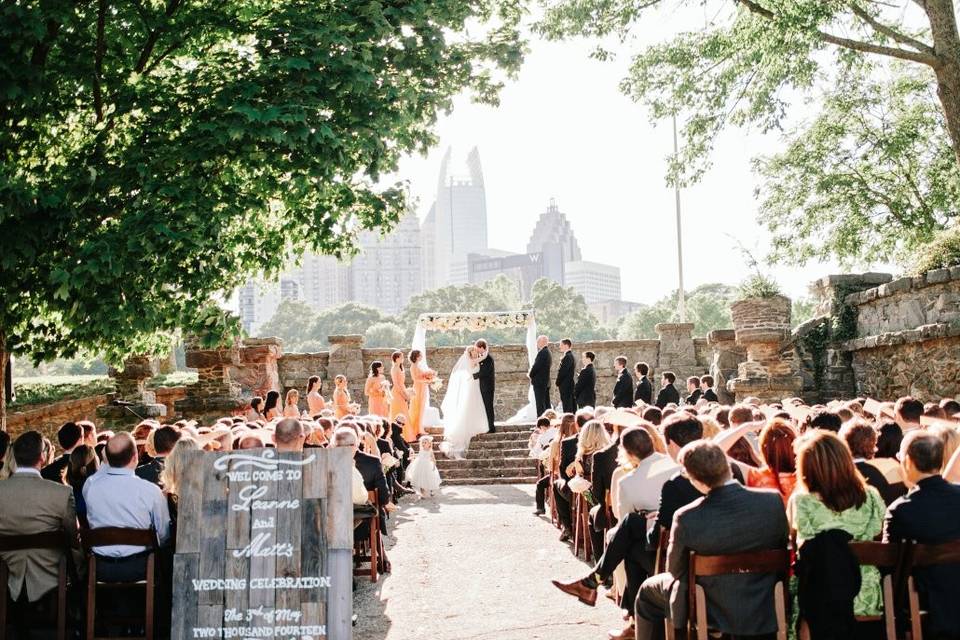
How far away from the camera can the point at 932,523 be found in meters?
4.28

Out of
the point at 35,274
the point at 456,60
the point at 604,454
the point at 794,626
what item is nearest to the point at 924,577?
the point at 794,626

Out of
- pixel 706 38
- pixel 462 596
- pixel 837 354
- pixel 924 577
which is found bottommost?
pixel 462 596

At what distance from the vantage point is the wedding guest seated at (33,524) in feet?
16.9

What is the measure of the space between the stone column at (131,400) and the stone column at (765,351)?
10724 millimetres

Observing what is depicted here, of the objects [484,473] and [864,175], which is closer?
[484,473]

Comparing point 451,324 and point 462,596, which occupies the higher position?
point 451,324

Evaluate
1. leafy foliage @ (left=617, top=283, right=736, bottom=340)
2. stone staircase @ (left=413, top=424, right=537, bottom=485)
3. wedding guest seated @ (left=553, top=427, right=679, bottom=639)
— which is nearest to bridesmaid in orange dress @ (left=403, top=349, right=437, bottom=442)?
stone staircase @ (left=413, top=424, right=537, bottom=485)

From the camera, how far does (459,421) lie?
1641 cm

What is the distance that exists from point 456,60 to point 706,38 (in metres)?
8.16

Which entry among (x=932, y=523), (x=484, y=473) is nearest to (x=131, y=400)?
(x=484, y=473)

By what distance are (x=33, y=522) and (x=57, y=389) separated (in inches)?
523

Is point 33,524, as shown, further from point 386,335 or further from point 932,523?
point 386,335

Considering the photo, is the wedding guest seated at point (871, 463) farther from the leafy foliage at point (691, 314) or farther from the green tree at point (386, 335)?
the green tree at point (386, 335)

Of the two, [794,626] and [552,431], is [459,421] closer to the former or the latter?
[552,431]
